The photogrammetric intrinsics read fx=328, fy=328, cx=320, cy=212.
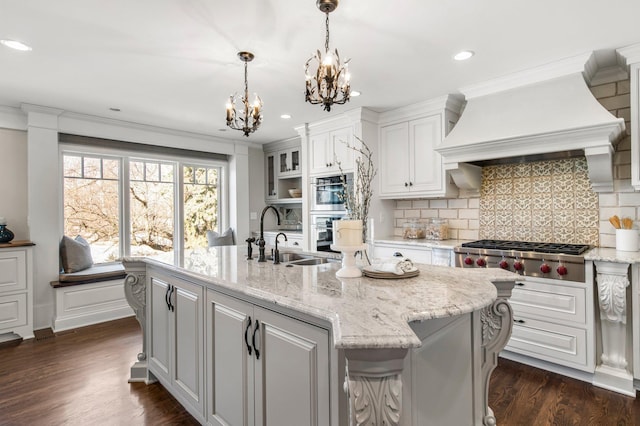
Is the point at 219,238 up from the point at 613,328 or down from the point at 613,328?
up

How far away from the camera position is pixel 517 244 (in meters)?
2.97

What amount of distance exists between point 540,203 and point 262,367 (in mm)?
2979

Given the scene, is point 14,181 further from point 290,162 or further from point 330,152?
point 330,152

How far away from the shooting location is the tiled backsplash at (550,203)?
8.86 ft

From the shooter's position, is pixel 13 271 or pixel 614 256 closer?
pixel 614 256

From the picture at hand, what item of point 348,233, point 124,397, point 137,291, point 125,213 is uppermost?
point 125,213

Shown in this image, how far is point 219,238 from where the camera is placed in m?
5.12

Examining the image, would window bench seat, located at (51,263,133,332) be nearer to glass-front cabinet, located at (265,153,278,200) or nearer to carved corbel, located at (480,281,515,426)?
glass-front cabinet, located at (265,153,278,200)

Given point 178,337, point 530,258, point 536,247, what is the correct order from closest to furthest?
1. point 178,337
2. point 530,258
3. point 536,247

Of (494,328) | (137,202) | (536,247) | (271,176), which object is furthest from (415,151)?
(137,202)

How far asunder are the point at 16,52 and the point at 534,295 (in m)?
4.37

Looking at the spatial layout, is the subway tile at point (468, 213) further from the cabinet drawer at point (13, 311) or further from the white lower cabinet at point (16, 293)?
the cabinet drawer at point (13, 311)

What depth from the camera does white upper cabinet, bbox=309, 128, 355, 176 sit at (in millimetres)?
4012

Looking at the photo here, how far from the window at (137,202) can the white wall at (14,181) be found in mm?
375
